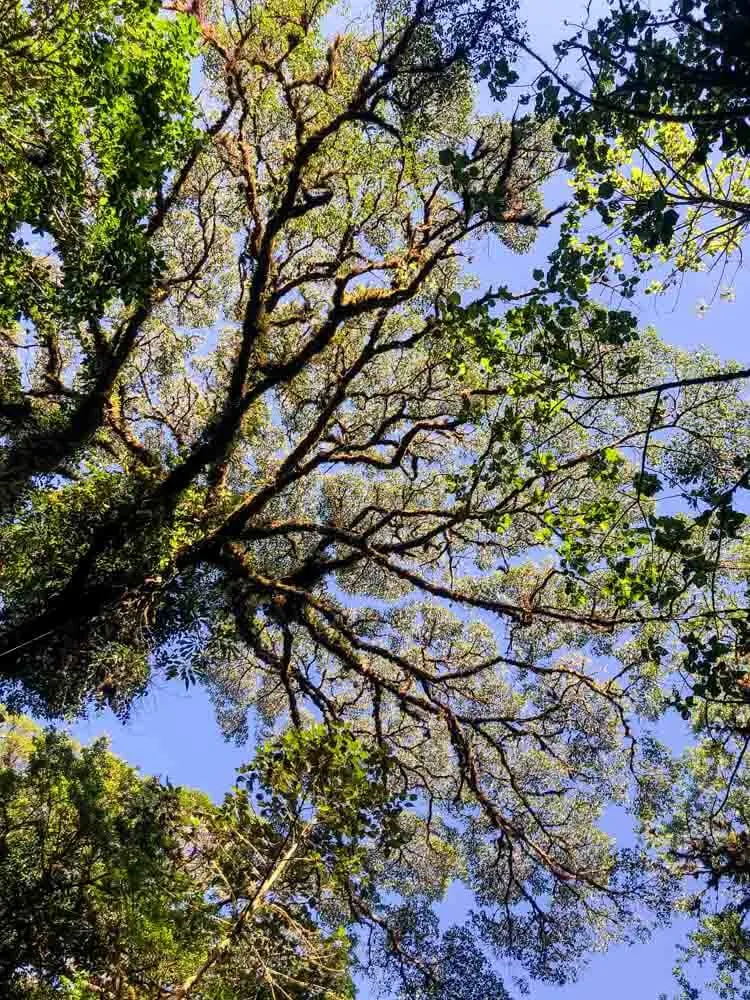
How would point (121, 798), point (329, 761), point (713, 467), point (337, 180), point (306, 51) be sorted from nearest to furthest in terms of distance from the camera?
1. point (329, 761)
2. point (121, 798)
3. point (713, 467)
4. point (306, 51)
5. point (337, 180)

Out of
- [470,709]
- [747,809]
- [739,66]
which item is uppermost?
[747,809]

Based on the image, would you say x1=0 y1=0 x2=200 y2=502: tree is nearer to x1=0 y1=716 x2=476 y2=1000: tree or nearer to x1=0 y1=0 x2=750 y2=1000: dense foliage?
x1=0 y1=0 x2=750 y2=1000: dense foliage

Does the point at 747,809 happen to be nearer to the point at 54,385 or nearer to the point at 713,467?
the point at 713,467

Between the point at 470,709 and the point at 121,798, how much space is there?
5.23 metres

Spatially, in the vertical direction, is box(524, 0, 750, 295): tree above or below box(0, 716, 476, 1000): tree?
above

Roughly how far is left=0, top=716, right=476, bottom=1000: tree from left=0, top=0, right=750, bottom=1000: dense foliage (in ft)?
0.12

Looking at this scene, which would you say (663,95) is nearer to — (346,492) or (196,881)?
(196,881)

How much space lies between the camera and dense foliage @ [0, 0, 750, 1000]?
4430 mm

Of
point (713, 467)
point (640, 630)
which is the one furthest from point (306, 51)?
point (640, 630)

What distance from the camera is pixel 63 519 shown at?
784 cm

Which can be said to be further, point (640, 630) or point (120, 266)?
point (640, 630)

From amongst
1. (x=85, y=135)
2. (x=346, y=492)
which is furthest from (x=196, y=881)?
(x=346, y=492)

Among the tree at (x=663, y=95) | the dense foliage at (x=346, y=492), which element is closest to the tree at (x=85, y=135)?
the dense foliage at (x=346, y=492)

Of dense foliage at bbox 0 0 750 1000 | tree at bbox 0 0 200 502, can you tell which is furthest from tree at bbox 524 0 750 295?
tree at bbox 0 0 200 502
